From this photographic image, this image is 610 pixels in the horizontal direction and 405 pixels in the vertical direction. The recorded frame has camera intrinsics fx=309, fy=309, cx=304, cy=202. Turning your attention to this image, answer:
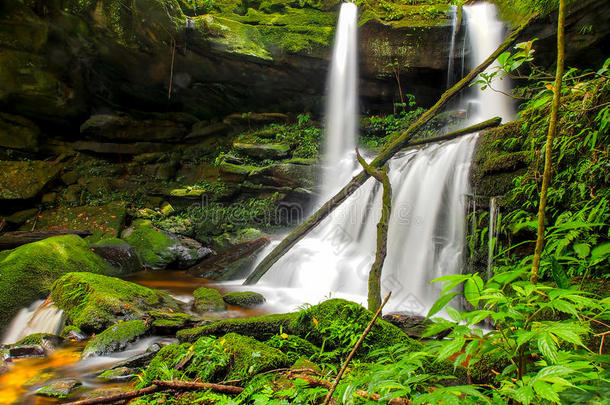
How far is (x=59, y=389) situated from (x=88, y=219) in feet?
26.4

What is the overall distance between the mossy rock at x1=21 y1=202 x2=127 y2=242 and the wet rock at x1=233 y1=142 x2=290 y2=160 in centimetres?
417

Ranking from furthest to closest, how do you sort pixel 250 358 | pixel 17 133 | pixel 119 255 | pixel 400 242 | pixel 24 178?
1. pixel 17 133
2. pixel 24 178
3. pixel 119 255
4. pixel 400 242
5. pixel 250 358

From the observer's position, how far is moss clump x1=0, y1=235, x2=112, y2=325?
404cm

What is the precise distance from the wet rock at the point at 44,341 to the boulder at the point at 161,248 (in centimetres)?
425

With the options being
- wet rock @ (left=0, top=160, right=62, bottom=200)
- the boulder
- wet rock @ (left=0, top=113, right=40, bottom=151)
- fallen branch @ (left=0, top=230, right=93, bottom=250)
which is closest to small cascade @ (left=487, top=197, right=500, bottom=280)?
the boulder

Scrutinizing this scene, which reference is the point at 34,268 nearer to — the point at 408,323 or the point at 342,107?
the point at 408,323

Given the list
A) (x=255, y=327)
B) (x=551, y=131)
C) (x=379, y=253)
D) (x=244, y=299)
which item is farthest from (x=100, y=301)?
(x=551, y=131)

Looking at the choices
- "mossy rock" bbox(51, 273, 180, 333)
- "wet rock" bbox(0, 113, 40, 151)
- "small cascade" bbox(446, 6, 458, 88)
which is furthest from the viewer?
"wet rock" bbox(0, 113, 40, 151)

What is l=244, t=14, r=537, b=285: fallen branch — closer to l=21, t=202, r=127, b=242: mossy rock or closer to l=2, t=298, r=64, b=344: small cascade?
l=2, t=298, r=64, b=344: small cascade

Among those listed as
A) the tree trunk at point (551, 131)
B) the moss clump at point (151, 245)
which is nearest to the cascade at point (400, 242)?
the moss clump at point (151, 245)

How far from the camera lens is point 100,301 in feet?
12.2

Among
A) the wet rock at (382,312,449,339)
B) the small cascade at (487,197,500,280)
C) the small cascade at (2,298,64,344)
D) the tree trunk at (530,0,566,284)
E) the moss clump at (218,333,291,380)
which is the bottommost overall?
the small cascade at (2,298,64,344)

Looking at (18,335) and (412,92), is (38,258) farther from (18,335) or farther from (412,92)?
(412,92)

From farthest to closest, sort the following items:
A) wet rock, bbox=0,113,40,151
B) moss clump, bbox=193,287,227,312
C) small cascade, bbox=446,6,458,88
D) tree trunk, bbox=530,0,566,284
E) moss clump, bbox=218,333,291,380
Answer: wet rock, bbox=0,113,40,151
small cascade, bbox=446,6,458,88
moss clump, bbox=193,287,227,312
moss clump, bbox=218,333,291,380
tree trunk, bbox=530,0,566,284
